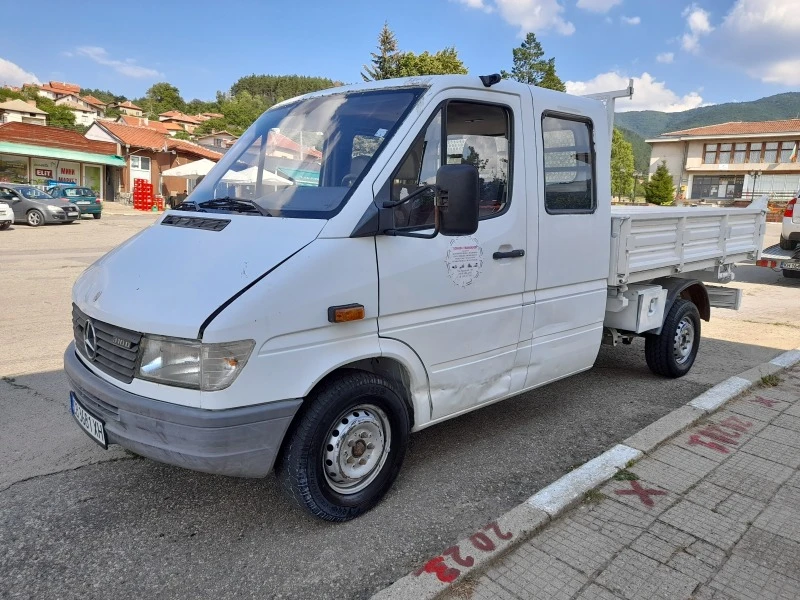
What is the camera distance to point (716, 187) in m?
67.7

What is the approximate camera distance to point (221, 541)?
9.70ft

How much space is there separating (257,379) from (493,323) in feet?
5.26

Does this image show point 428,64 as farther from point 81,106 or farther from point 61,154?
point 81,106

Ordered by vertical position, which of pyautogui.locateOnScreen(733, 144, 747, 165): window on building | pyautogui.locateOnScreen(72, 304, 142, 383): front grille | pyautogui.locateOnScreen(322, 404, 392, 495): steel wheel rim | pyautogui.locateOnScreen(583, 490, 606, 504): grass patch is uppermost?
pyautogui.locateOnScreen(733, 144, 747, 165): window on building

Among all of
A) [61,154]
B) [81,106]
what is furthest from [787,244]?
[81,106]

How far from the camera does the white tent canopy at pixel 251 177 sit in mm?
3402

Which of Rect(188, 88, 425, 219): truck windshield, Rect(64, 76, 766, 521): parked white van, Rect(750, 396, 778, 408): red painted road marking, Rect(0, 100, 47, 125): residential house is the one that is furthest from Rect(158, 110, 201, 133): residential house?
Rect(750, 396, 778, 408): red painted road marking

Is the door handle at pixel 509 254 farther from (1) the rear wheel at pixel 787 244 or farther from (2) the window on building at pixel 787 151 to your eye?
(2) the window on building at pixel 787 151

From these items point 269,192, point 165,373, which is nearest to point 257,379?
point 165,373

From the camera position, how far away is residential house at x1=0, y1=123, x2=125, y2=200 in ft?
115

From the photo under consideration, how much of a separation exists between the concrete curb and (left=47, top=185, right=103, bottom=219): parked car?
26.7 metres

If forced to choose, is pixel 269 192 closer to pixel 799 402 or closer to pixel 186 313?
pixel 186 313

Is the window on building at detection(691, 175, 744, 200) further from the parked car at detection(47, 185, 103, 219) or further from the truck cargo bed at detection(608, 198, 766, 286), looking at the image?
the truck cargo bed at detection(608, 198, 766, 286)

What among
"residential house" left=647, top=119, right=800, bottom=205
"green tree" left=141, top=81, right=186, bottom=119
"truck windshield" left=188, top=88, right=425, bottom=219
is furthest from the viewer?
"green tree" left=141, top=81, right=186, bottom=119
